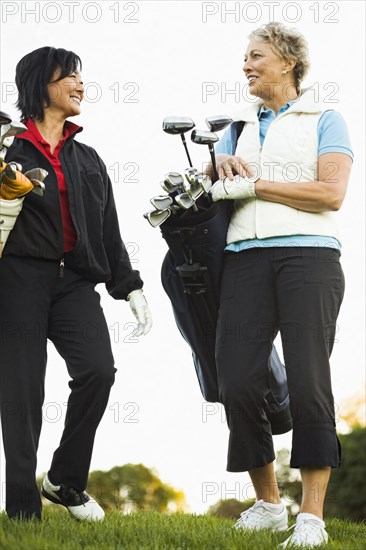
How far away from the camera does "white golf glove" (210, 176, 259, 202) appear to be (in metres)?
5.20

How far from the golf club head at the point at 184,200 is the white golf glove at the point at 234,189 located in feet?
0.57

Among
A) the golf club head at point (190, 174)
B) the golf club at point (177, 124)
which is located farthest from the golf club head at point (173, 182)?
the golf club at point (177, 124)

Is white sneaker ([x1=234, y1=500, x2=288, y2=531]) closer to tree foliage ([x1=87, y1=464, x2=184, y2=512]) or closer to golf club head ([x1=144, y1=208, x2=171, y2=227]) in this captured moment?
golf club head ([x1=144, y1=208, x2=171, y2=227])

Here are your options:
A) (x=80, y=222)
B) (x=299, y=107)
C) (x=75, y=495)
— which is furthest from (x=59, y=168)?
(x=75, y=495)

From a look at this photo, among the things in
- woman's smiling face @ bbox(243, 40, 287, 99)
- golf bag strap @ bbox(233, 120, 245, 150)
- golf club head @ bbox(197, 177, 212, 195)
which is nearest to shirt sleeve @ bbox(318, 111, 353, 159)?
woman's smiling face @ bbox(243, 40, 287, 99)

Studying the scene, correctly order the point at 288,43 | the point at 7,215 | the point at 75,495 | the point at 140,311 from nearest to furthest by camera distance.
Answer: the point at 7,215 < the point at 75,495 < the point at 288,43 < the point at 140,311

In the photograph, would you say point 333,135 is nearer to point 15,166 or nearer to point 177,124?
point 177,124

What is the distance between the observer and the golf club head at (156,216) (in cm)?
519

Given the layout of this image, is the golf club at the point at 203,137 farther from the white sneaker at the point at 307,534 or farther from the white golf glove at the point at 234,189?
the white sneaker at the point at 307,534

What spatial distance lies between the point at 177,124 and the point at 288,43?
87 cm

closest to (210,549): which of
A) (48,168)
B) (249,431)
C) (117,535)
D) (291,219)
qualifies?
(117,535)

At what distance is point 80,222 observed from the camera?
17.7 ft

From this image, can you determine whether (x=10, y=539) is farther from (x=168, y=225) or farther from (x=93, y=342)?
(x=168, y=225)

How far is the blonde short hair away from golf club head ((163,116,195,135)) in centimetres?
70
